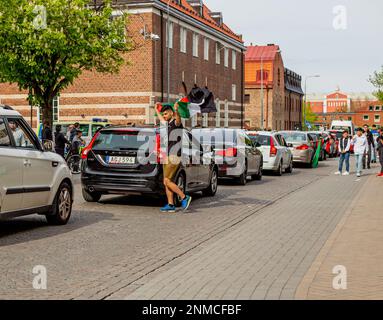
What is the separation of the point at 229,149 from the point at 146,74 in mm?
22587

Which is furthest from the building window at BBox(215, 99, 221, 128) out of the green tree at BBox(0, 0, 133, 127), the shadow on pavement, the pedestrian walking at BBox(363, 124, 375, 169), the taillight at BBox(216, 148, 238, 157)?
the shadow on pavement

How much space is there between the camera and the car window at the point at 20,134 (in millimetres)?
9409

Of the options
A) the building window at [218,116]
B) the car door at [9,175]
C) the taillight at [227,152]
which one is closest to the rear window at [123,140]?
the car door at [9,175]

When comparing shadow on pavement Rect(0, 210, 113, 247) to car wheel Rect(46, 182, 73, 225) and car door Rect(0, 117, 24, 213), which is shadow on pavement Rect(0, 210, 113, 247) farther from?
car door Rect(0, 117, 24, 213)

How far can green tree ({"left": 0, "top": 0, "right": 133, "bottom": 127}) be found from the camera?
2622 cm

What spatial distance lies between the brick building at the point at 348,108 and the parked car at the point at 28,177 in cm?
15096

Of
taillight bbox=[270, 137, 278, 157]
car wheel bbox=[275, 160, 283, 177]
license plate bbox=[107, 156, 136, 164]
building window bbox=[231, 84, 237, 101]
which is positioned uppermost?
building window bbox=[231, 84, 237, 101]

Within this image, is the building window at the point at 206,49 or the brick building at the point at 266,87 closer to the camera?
the building window at the point at 206,49

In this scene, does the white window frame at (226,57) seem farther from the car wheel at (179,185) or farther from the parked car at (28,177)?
the parked car at (28,177)

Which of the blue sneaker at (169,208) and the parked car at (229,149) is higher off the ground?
the parked car at (229,149)

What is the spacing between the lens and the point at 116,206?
13461 mm

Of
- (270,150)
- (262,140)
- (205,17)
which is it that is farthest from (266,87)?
(270,150)

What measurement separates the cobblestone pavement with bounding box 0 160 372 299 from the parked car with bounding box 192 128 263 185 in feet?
13.3
